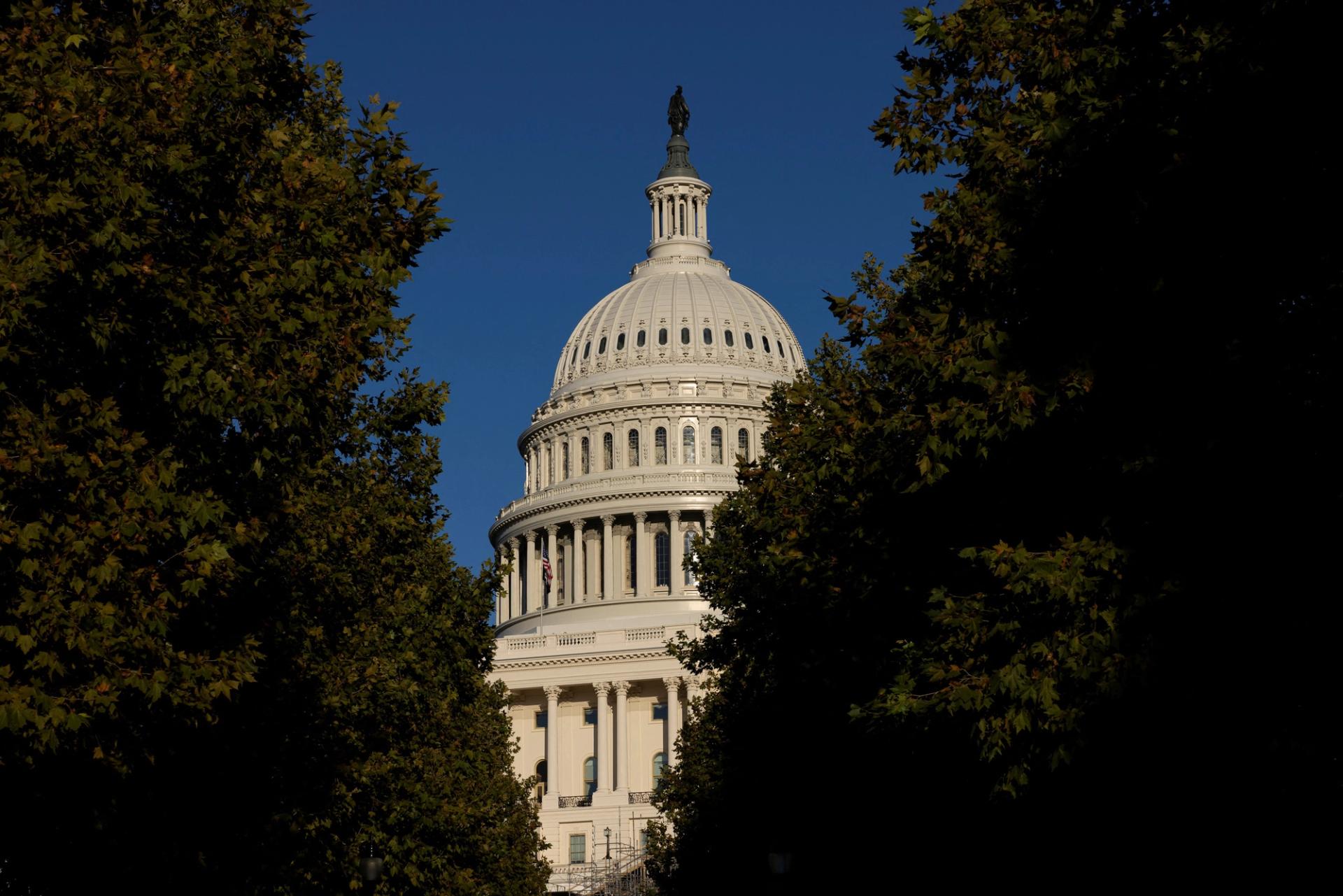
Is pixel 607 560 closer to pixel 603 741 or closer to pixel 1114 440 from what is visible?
pixel 603 741

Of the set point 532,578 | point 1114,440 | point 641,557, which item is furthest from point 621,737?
point 1114,440

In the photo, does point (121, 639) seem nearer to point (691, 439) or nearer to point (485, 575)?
point (485, 575)

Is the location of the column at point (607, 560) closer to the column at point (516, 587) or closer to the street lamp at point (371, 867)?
the column at point (516, 587)

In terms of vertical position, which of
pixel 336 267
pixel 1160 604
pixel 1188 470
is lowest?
pixel 1160 604

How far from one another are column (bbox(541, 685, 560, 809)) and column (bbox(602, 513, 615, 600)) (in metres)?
16.6

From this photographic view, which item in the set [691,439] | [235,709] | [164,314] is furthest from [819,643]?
[691,439]

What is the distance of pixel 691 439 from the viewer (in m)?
146

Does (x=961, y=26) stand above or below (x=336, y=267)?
above

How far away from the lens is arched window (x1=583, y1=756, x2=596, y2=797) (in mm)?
123125

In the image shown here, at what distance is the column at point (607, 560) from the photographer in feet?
459

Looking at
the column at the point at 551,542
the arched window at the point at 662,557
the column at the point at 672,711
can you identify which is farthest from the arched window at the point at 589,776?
the column at the point at 551,542

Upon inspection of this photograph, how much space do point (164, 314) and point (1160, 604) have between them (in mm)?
10462

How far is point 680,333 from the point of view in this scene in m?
152

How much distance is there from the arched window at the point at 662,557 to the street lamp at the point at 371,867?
9816cm
